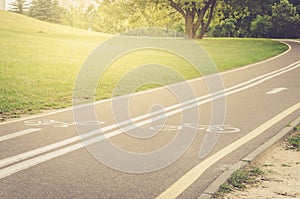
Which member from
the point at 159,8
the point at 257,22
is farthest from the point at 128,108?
the point at 257,22

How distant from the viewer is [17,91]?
14.0 m

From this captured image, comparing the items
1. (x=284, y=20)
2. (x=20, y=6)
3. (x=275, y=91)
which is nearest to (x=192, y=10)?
(x=284, y=20)

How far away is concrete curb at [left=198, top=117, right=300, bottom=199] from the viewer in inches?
207

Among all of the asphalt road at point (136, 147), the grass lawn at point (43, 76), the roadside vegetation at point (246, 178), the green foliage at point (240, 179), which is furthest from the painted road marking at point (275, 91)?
the green foliage at point (240, 179)

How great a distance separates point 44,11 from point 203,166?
101215mm

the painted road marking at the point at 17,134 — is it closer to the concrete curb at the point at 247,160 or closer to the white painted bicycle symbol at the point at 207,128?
the white painted bicycle symbol at the point at 207,128

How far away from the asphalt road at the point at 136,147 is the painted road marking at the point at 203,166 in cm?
1

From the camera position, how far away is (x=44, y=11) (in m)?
102

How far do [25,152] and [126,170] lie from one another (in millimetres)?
1859

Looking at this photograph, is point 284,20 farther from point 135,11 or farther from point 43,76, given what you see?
point 43,76

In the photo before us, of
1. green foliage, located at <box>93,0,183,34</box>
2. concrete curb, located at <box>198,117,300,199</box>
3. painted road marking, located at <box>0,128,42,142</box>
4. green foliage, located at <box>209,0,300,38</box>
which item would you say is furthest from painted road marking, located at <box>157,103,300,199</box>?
green foliage, located at <box>209,0,300,38</box>

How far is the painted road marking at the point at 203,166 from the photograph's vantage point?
17.6 ft

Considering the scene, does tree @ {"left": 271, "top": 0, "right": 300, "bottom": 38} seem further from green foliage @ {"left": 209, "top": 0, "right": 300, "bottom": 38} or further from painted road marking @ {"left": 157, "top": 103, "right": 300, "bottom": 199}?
painted road marking @ {"left": 157, "top": 103, "right": 300, "bottom": 199}

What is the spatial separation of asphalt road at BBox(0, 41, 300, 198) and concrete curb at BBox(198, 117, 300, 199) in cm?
16
